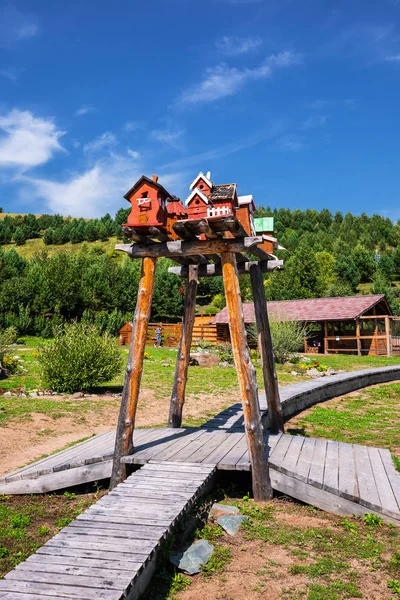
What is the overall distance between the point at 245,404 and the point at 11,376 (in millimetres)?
12064

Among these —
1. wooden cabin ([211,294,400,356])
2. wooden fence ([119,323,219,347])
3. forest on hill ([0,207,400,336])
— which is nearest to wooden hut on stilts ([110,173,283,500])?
forest on hill ([0,207,400,336])

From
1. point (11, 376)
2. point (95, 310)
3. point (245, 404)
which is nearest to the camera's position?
point (245, 404)

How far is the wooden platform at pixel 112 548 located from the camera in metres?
2.79

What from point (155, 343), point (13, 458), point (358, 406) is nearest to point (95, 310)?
point (155, 343)

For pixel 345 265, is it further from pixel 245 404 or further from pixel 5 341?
pixel 245 404

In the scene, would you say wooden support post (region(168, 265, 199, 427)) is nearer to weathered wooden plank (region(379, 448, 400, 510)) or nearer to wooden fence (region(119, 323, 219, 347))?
weathered wooden plank (region(379, 448, 400, 510))

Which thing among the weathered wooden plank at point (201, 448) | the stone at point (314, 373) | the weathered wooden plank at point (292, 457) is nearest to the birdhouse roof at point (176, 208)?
the weathered wooden plank at point (201, 448)

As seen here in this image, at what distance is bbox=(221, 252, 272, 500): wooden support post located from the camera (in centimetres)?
503

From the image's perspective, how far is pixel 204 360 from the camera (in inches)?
826

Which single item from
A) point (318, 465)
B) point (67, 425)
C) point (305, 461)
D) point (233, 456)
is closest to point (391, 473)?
point (318, 465)

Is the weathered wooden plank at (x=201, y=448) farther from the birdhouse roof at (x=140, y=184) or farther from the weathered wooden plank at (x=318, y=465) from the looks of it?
the birdhouse roof at (x=140, y=184)

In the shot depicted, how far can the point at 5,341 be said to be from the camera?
16.1 metres

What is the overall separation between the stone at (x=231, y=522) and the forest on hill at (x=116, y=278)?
1182cm

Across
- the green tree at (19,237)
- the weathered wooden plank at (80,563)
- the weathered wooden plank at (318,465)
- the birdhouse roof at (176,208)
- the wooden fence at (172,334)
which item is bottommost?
the weathered wooden plank at (318,465)
